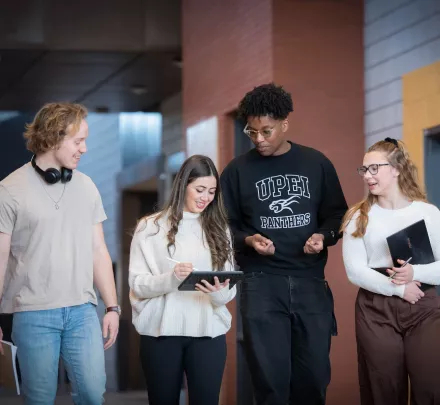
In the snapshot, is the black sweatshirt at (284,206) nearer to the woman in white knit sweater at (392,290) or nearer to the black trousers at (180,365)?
the woman in white knit sweater at (392,290)

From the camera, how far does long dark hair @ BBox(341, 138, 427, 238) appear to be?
4.15 meters

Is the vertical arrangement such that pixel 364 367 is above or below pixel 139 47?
below

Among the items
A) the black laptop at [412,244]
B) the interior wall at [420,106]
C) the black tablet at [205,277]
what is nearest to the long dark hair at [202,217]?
the black tablet at [205,277]

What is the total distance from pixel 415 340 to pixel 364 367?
31cm

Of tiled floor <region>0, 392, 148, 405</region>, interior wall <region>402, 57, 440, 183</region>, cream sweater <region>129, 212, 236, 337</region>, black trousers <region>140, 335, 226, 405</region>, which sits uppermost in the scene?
interior wall <region>402, 57, 440, 183</region>

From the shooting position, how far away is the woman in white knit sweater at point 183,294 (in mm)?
3848

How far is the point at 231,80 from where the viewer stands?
6.94m

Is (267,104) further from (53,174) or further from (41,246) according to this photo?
(41,246)

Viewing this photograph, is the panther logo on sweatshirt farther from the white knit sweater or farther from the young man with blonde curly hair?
the young man with blonde curly hair

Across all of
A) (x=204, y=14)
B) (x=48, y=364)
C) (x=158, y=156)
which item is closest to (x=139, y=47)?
(x=204, y=14)

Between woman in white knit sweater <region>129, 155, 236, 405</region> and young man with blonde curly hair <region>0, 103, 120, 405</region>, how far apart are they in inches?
10.7

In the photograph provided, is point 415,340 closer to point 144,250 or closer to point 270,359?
point 270,359

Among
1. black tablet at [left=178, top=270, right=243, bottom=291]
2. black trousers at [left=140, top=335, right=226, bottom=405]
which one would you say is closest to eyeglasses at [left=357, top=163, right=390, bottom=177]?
black tablet at [left=178, top=270, right=243, bottom=291]

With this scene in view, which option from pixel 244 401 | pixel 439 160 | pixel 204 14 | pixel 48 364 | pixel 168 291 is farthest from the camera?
pixel 204 14
